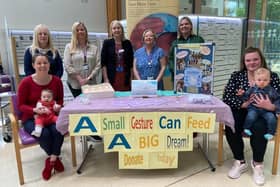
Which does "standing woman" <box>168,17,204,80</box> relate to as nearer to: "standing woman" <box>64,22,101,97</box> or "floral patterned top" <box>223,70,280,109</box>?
"floral patterned top" <box>223,70,280,109</box>

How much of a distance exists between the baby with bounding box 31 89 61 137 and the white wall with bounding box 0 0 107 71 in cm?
219

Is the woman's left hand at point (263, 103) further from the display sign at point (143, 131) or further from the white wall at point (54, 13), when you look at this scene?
the white wall at point (54, 13)

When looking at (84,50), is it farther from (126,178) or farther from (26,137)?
(126,178)

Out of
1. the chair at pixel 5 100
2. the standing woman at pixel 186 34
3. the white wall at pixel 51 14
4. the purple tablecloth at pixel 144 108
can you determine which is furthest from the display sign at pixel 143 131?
the white wall at pixel 51 14

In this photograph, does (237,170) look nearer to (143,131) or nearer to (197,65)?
(143,131)

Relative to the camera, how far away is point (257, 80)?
2.15 metres

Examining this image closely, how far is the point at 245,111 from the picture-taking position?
231 cm

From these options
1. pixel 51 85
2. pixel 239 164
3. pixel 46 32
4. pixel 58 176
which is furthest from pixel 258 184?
pixel 46 32

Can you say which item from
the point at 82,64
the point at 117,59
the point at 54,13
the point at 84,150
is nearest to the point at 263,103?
the point at 117,59

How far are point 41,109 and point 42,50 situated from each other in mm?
778

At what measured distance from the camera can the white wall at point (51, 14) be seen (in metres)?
3.93

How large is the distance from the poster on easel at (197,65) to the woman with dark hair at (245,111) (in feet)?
1.34

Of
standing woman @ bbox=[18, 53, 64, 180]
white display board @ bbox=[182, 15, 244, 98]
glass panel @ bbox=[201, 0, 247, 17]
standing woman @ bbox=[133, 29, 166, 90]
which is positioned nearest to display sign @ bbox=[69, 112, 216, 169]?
standing woman @ bbox=[18, 53, 64, 180]

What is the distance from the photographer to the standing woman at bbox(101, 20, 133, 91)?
2854mm
